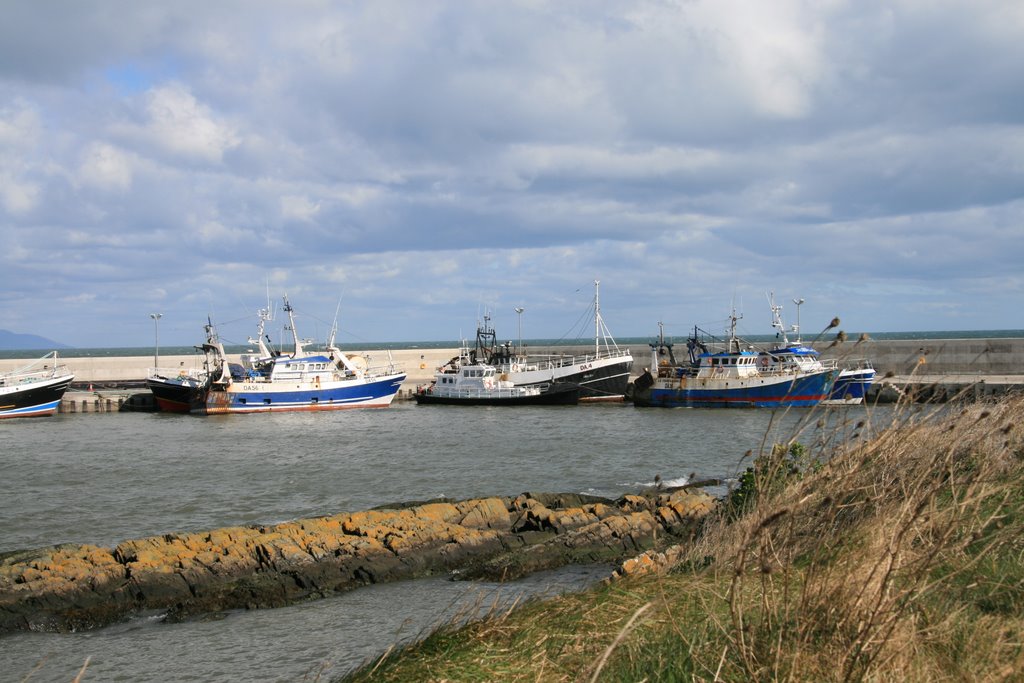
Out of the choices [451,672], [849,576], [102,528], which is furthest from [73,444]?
[849,576]

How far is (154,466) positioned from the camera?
2627cm

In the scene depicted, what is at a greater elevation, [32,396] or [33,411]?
[32,396]

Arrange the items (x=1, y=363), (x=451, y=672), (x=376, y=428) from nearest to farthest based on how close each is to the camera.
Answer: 1. (x=451, y=672)
2. (x=376, y=428)
3. (x=1, y=363)

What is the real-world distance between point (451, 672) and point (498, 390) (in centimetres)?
4560

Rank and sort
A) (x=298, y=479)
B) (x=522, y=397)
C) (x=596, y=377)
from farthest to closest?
(x=596, y=377)
(x=522, y=397)
(x=298, y=479)

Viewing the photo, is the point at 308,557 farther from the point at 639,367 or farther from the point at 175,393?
the point at 639,367

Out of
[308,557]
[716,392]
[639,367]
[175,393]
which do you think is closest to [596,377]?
[716,392]

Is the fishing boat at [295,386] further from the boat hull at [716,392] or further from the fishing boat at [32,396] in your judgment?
the boat hull at [716,392]

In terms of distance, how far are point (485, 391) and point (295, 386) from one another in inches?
424

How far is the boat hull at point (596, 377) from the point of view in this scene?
51156 millimetres

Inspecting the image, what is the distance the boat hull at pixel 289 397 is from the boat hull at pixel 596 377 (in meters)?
9.63

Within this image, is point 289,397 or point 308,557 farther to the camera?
point 289,397

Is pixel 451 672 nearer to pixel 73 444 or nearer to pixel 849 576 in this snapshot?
pixel 849 576

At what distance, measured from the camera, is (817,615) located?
4.09 metres
